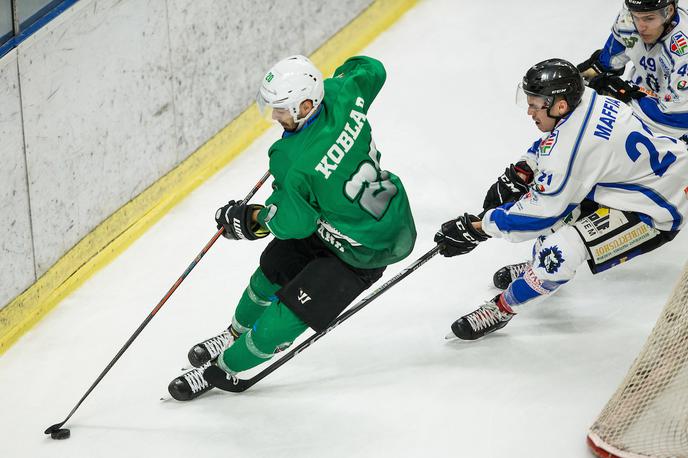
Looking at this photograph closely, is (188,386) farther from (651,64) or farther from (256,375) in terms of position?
(651,64)

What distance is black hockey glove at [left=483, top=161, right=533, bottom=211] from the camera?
Result: 425cm

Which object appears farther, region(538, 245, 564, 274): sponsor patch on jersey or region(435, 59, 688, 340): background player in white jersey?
region(538, 245, 564, 274): sponsor patch on jersey

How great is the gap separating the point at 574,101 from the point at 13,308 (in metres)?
2.53

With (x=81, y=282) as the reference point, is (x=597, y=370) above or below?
above

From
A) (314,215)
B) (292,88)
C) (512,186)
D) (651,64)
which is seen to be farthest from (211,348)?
(651,64)

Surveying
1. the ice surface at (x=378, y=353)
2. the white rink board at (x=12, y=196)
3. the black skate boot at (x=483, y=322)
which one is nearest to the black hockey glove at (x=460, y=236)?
the black skate boot at (x=483, y=322)

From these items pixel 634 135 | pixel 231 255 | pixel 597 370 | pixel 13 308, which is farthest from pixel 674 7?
pixel 13 308

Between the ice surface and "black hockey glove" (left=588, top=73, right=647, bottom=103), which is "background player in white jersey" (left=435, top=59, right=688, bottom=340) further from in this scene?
"black hockey glove" (left=588, top=73, right=647, bottom=103)

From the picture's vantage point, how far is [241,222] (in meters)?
3.69

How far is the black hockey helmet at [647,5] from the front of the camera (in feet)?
13.5

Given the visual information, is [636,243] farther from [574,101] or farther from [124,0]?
[124,0]

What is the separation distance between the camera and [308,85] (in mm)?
3438

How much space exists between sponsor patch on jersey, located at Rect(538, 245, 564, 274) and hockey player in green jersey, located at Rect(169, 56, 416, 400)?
1.67 feet

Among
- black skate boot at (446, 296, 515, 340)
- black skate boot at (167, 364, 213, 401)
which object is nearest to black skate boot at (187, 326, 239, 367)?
black skate boot at (167, 364, 213, 401)
